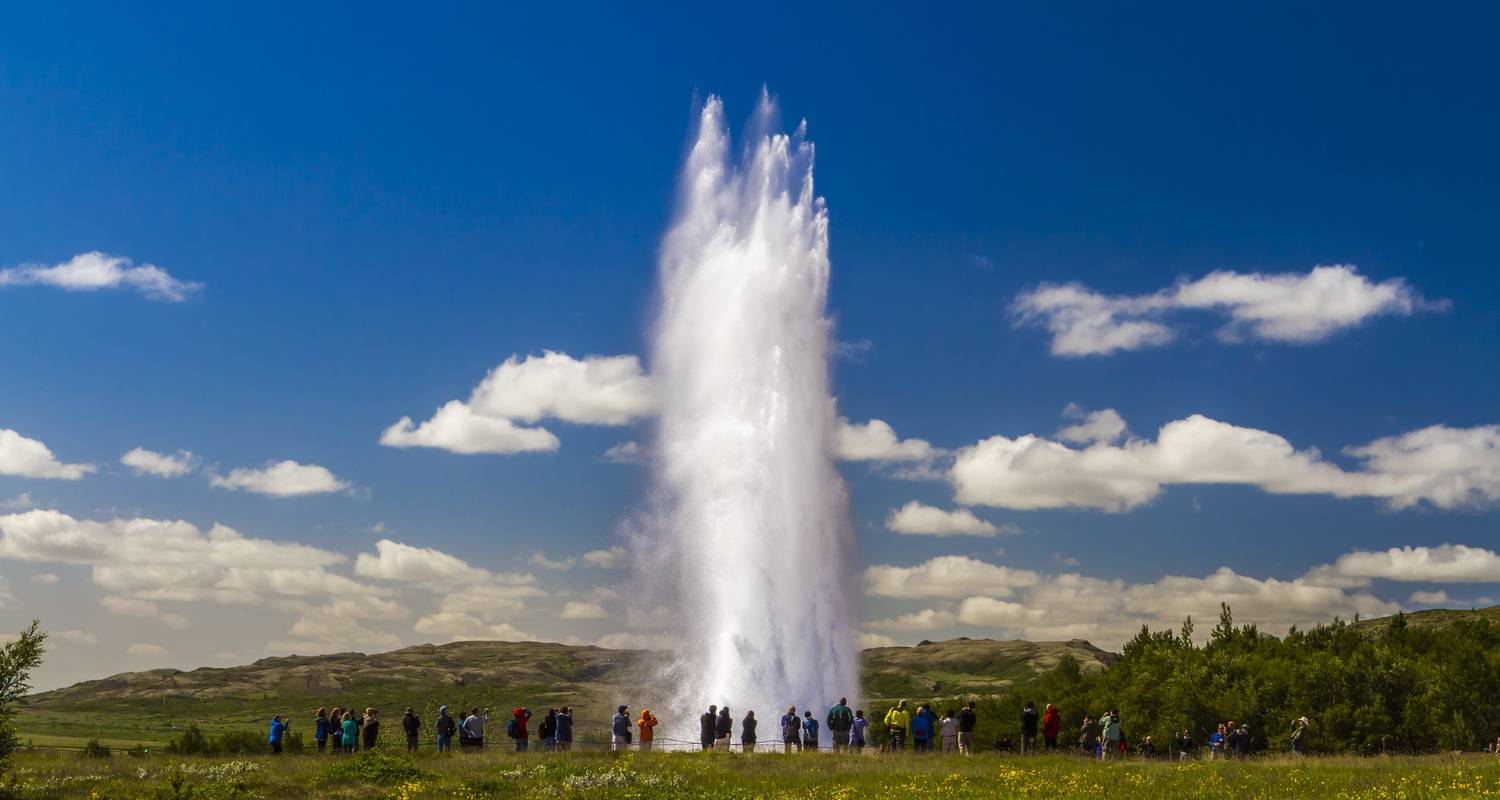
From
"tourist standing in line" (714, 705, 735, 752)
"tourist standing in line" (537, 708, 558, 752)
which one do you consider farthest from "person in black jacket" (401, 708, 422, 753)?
"tourist standing in line" (714, 705, 735, 752)

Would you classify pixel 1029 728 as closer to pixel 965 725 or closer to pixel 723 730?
pixel 965 725

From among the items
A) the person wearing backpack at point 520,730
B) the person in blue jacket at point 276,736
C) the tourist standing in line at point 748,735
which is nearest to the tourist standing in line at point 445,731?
the person wearing backpack at point 520,730

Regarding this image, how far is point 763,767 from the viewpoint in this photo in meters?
34.2

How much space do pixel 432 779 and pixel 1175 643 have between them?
56482 mm

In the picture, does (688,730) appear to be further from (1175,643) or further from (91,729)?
(91,729)

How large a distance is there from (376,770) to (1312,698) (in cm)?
4007

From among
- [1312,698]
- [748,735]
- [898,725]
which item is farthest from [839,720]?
[1312,698]

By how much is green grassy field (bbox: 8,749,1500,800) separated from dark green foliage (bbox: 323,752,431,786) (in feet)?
0.13

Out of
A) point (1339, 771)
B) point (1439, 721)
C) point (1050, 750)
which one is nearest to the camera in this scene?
point (1339, 771)

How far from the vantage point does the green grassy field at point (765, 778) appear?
27.7 m

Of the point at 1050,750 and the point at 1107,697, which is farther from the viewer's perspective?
the point at 1107,697

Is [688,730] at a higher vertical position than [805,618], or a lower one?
lower

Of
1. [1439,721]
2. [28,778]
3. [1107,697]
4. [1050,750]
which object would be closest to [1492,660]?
[1439,721]

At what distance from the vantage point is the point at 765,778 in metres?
31.9
